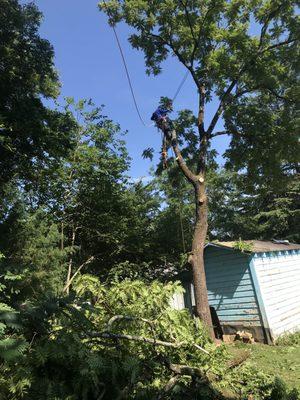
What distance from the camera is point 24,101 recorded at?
8578 millimetres

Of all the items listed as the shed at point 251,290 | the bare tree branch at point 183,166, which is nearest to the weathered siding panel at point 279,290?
the shed at point 251,290

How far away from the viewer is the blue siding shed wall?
1134 centimetres

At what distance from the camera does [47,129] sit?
29.4ft

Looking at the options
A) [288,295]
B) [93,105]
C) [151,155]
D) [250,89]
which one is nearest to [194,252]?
[151,155]

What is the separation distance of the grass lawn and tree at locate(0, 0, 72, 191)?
6.64 m

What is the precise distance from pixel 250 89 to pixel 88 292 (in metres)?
9.16

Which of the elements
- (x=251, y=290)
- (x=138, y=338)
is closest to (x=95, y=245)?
(x=251, y=290)

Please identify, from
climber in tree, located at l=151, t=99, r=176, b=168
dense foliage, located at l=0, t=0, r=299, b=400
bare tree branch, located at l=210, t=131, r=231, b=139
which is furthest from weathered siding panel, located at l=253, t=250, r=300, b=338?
climber in tree, located at l=151, t=99, r=176, b=168

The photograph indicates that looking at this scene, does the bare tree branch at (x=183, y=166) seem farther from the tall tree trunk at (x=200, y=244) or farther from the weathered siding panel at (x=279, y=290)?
the weathered siding panel at (x=279, y=290)

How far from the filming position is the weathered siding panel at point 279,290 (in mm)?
11188

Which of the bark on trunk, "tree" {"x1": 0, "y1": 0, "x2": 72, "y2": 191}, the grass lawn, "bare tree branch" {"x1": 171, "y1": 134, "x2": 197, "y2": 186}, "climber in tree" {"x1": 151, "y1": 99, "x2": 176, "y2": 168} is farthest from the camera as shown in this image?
"climber in tree" {"x1": 151, "y1": 99, "x2": 176, "y2": 168}

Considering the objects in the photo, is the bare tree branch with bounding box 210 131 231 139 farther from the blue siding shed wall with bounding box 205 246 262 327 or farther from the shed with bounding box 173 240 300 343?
the blue siding shed wall with bounding box 205 246 262 327

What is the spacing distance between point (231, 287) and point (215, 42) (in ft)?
26.5

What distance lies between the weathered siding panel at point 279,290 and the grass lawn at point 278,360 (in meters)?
1.21
